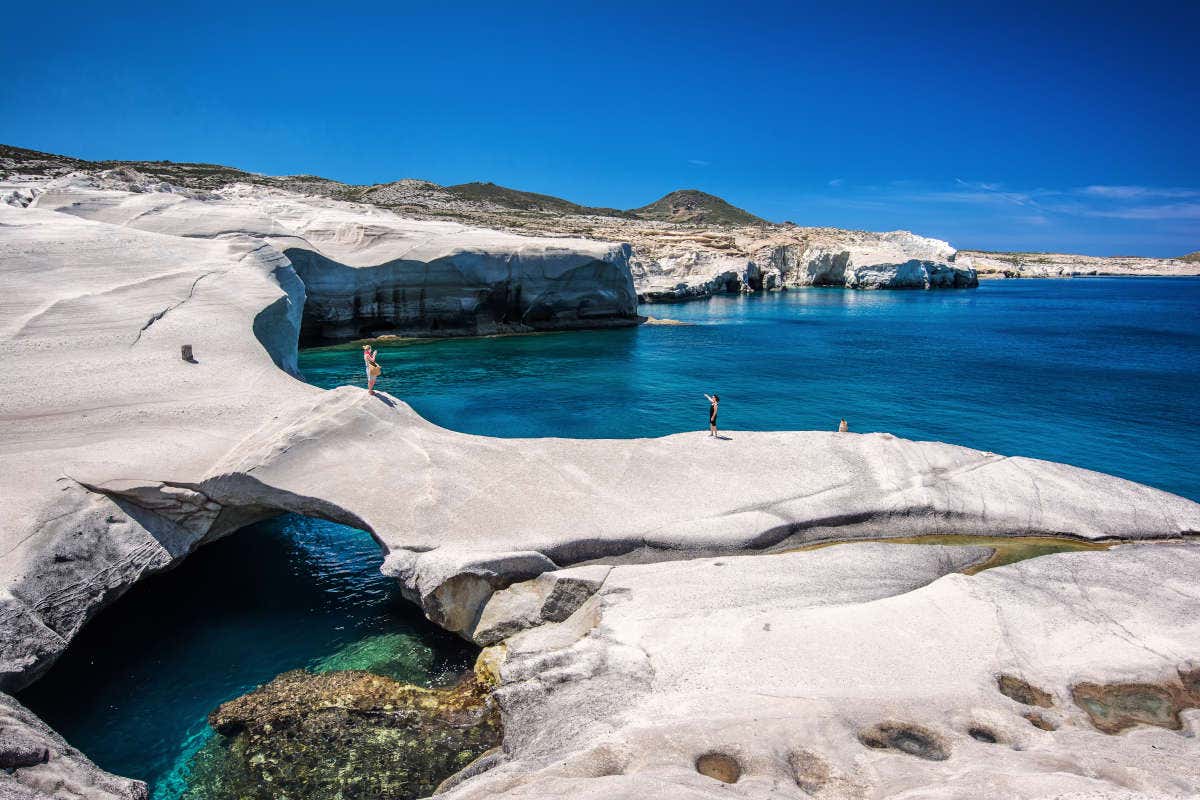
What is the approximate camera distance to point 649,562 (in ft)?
37.1

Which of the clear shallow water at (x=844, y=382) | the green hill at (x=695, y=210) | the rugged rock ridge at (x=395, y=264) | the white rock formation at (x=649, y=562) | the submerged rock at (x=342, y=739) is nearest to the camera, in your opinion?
the white rock formation at (x=649, y=562)

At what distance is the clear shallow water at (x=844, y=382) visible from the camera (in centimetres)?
2394

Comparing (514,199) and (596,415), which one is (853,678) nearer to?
(596,415)

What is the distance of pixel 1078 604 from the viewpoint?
1010cm

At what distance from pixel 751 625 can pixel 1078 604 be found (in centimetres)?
498

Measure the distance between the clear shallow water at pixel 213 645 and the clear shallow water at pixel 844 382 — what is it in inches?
400

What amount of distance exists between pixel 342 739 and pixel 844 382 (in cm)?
2919

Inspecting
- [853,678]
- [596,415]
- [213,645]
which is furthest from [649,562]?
[596,415]

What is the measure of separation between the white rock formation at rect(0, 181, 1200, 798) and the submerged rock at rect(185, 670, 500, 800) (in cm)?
102

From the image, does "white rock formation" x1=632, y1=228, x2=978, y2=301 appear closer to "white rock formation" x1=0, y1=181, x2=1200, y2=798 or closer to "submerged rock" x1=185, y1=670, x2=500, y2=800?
"white rock formation" x1=0, y1=181, x2=1200, y2=798

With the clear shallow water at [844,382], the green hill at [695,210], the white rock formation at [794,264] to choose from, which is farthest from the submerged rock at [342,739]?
the green hill at [695,210]

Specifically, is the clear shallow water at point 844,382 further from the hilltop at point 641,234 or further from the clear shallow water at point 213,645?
the hilltop at point 641,234

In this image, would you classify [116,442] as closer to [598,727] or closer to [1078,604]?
[598,727]

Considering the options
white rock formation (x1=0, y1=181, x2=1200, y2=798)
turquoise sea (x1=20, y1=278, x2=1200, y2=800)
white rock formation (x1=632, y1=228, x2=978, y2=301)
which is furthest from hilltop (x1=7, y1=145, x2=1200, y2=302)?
white rock formation (x1=0, y1=181, x2=1200, y2=798)
